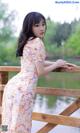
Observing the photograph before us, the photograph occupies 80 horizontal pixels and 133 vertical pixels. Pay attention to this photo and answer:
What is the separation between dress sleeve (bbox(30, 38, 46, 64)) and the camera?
2.01 meters

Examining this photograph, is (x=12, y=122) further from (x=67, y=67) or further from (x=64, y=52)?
(x=64, y=52)

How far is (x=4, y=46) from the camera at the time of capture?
4352mm

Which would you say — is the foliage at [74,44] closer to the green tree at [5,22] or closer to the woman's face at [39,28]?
the green tree at [5,22]

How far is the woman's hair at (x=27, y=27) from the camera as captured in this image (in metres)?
2.04

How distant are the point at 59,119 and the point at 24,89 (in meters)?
0.30

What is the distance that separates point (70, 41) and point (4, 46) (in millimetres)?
647

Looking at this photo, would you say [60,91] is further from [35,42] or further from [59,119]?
[35,42]

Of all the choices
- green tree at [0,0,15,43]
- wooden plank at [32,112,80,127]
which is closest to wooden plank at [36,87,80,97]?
wooden plank at [32,112,80,127]

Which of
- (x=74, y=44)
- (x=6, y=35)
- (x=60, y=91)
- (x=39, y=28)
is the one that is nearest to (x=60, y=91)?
(x=60, y=91)

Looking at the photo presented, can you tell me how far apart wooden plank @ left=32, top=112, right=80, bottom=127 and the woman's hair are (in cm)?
38

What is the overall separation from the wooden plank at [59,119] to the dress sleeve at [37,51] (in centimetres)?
35

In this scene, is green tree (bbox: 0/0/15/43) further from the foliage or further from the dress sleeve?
the dress sleeve

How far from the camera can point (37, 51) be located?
6.59 feet

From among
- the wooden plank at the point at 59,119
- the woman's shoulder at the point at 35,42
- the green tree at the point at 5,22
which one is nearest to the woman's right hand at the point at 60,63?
the woman's shoulder at the point at 35,42
